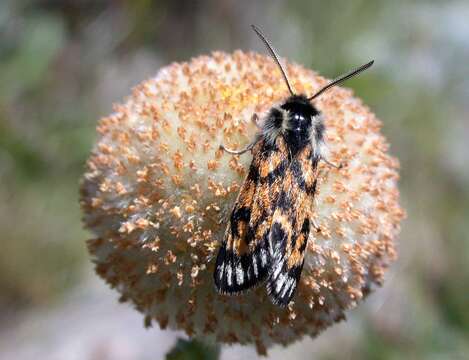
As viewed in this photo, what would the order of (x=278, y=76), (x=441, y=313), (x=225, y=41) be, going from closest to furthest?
(x=278, y=76)
(x=441, y=313)
(x=225, y=41)

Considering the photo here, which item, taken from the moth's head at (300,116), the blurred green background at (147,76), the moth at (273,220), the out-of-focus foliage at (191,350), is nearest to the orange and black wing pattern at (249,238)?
the moth at (273,220)

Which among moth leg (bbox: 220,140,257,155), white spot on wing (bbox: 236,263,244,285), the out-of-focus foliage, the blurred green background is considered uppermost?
the blurred green background

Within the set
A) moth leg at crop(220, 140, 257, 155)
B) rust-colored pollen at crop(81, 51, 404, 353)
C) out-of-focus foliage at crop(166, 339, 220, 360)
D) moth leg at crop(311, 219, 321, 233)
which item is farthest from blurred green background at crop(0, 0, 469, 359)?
moth leg at crop(220, 140, 257, 155)

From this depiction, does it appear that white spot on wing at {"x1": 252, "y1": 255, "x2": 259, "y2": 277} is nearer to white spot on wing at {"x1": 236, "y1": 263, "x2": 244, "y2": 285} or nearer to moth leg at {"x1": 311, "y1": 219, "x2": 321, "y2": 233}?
white spot on wing at {"x1": 236, "y1": 263, "x2": 244, "y2": 285}

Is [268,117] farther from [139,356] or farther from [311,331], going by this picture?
[139,356]

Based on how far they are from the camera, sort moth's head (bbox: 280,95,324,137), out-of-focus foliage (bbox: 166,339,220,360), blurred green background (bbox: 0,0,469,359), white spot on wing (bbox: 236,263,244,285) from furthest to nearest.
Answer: blurred green background (bbox: 0,0,469,359), out-of-focus foliage (bbox: 166,339,220,360), moth's head (bbox: 280,95,324,137), white spot on wing (bbox: 236,263,244,285)

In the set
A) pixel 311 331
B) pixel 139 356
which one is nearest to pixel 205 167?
pixel 311 331
